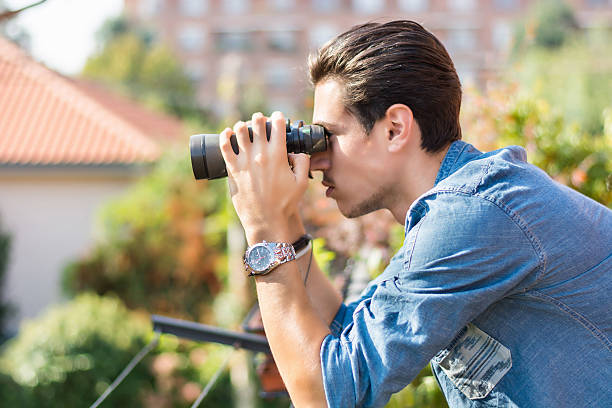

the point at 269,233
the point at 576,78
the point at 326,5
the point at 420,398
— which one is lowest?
the point at 420,398

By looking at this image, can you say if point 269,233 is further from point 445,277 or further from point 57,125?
point 57,125

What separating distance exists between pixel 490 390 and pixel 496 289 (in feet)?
0.80

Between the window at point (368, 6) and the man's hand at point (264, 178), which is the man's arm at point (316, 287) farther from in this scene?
the window at point (368, 6)

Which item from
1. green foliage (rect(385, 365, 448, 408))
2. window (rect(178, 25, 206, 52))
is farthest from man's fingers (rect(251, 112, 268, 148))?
window (rect(178, 25, 206, 52))

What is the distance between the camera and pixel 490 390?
53.1 inches

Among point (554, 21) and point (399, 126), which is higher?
point (554, 21)

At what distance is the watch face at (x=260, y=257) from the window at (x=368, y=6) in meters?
53.7

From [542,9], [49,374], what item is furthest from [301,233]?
[542,9]

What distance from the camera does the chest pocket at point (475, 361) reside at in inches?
52.9

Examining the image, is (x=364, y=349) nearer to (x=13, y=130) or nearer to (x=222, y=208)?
(x=222, y=208)

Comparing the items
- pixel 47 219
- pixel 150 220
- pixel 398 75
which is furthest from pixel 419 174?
pixel 47 219

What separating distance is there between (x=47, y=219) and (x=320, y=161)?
37.0ft

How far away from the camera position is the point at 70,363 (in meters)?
5.46

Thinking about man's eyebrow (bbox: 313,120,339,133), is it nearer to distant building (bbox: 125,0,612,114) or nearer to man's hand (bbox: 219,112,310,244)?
man's hand (bbox: 219,112,310,244)
